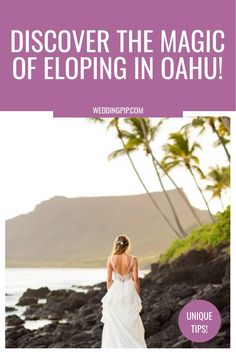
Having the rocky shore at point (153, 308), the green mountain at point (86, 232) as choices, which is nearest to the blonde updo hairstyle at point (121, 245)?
the rocky shore at point (153, 308)

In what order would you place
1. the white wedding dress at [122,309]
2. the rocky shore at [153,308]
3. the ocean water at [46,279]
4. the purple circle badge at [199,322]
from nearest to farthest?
the white wedding dress at [122,309] < the purple circle badge at [199,322] < the rocky shore at [153,308] < the ocean water at [46,279]

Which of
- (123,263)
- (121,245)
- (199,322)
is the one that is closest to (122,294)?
(123,263)

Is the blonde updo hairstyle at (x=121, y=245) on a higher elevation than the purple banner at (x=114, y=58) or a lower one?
lower

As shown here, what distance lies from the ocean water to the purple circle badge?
19.9ft

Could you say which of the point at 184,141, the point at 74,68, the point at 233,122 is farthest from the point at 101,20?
the point at 184,141

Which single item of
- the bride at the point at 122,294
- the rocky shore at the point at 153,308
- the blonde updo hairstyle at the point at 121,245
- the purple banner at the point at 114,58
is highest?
the purple banner at the point at 114,58

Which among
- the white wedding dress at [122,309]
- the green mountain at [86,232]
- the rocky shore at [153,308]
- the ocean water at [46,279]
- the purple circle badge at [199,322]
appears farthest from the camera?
the ocean water at [46,279]

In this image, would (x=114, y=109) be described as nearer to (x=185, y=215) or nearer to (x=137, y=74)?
(x=137, y=74)

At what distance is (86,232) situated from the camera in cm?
1619

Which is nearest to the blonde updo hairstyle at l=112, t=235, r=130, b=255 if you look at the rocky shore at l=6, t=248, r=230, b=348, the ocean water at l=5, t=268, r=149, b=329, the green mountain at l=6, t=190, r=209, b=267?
the rocky shore at l=6, t=248, r=230, b=348

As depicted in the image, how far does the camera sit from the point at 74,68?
6.92 meters

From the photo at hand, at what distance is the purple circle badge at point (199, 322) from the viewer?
7.28m

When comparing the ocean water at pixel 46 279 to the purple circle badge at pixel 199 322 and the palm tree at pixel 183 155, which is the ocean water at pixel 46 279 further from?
the purple circle badge at pixel 199 322

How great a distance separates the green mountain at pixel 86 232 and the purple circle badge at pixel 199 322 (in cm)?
436
